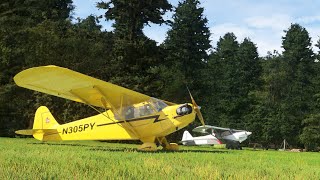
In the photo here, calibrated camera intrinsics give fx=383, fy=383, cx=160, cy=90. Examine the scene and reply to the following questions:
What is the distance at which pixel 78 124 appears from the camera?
1528cm

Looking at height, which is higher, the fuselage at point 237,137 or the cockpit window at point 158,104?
the cockpit window at point 158,104

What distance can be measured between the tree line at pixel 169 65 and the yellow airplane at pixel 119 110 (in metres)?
15.5

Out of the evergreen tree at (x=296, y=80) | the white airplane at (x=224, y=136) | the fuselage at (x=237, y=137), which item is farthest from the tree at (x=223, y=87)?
the fuselage at (x=237, y=137)

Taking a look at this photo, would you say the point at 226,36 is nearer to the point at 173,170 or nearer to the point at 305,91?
the point at 305,91

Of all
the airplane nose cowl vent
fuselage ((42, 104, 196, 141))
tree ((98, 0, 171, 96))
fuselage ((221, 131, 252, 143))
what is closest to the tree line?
tree ((98, 0, 171, 96))

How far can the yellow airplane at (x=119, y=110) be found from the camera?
41.2ft

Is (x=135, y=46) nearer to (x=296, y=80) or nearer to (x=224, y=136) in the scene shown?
(x=224, y=136)

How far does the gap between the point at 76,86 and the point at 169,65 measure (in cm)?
2201

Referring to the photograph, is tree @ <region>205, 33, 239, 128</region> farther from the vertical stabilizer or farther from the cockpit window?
the cockpit window

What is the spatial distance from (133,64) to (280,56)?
122 ft

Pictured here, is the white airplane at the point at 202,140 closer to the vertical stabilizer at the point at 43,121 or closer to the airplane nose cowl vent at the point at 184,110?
the vertical stabilizer at the point at 43,121

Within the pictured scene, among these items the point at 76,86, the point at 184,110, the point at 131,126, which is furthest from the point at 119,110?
the point at 184,110

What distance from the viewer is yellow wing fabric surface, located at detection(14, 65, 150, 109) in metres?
A: 11.4

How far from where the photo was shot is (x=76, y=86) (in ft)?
42.4
